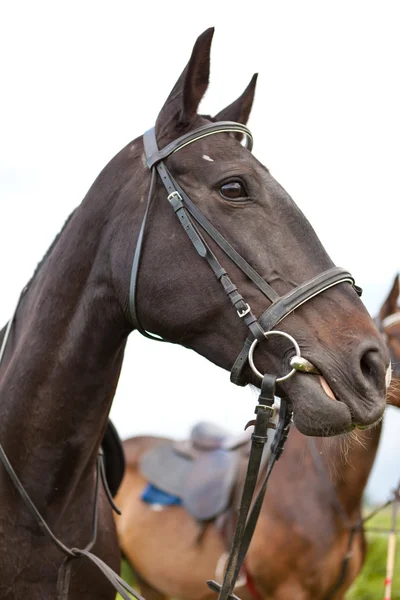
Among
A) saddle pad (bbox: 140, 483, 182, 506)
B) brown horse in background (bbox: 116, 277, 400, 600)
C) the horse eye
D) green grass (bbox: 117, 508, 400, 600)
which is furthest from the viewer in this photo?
green grass (bbox: 117, 508, 400, 600)

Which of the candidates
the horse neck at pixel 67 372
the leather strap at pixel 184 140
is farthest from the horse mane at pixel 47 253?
the leather strap at pixel 184 140

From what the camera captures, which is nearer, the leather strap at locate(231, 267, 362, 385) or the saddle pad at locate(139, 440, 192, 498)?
the leather strap at locate(231, 267, 362, 385)

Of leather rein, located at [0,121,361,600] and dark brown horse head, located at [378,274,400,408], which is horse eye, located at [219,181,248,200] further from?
dark brown horse head, located at [378,274,400,408]

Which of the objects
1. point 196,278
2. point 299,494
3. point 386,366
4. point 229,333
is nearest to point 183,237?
point 196,278

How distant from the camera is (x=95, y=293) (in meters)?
3.07

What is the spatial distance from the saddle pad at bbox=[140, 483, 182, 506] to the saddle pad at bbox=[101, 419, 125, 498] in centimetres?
354

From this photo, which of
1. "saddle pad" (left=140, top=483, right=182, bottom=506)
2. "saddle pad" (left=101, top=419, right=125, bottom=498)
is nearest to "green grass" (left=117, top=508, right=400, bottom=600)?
"saddle pad" (left=140, top=483, right=182, bottom=506)

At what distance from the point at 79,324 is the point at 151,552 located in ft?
15.9

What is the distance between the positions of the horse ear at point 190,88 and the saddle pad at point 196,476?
4.55 m

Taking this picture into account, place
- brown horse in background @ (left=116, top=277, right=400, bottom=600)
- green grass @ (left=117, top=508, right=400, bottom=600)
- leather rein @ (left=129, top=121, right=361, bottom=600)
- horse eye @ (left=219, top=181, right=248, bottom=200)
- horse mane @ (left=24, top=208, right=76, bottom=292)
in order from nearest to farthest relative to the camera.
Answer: leather rein @ (left=129, top=121, right=361, bottom=600) < horse eye @ (left=219, top=181, right=248, bottom=200) < horse mane @ (left=24, top=208, right=76, bottom=292) < brown horse in background @ (left=116, top=277, right=400, bottom=600) < green grass @ (left=117, top=508, right=400, bottom=600)

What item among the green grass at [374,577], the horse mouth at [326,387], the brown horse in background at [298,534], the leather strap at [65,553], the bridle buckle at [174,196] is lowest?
Result: the green grass at [374,577]

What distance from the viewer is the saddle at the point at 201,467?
6988 millimetres

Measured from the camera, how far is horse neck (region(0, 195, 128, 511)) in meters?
3.06

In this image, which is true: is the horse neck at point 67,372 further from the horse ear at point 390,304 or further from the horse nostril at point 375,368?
the horse ear at point 390,304
